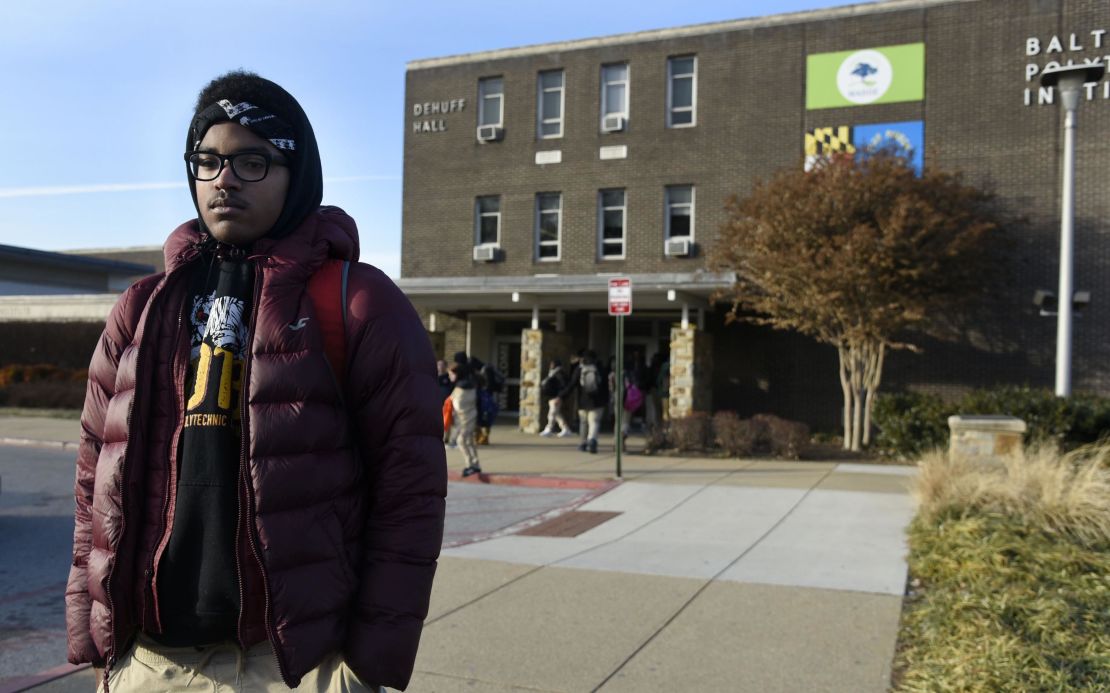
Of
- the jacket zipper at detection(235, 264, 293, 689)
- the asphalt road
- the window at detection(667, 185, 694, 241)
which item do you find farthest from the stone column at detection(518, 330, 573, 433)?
the jacket zipper at detection(235, 264, 293, 689)

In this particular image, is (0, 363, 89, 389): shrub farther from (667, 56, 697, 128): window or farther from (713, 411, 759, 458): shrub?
(713, 411, 759, 458): shrub

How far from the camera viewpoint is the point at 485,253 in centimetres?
2411

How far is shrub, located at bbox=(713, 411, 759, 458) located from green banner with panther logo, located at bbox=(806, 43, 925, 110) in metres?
9.45

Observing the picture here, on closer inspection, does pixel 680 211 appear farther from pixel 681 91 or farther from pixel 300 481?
pixel 300 481

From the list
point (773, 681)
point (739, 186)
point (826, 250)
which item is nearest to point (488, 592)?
point (773, 681)

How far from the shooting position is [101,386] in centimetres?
232

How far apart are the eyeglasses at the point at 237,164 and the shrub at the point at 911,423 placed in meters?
13.7

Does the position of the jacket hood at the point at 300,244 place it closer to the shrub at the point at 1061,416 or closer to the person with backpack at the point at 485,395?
the shrub at the point at 1061,416

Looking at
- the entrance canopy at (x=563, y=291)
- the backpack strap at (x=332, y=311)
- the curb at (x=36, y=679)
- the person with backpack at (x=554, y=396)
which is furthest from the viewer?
the entrance canopy at (x=563, y=291)

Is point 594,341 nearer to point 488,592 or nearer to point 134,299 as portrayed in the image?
point 488,592

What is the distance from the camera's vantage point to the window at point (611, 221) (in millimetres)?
22906

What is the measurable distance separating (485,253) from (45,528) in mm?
16321

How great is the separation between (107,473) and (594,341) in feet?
69.5

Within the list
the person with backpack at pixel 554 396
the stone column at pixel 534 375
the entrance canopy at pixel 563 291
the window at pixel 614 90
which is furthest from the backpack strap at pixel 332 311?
the window at pixel 614 90
